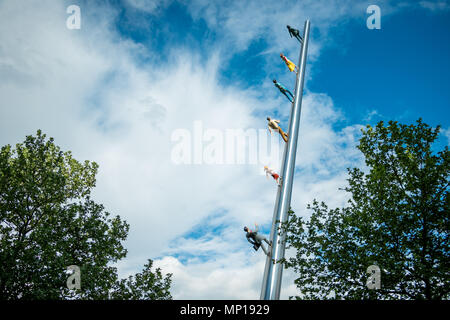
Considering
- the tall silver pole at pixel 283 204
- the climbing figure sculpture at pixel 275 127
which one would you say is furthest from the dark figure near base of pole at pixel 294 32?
the climbing figure sculpture at pixel 275 127

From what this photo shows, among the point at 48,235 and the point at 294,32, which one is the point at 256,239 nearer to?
the point at 294,32

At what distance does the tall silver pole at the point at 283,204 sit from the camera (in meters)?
6.68

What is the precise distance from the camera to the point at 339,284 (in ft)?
41.5

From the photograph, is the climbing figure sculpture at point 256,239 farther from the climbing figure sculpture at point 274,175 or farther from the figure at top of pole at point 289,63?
the figure at top of pole at point 289,63

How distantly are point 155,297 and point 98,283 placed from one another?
3787 mm

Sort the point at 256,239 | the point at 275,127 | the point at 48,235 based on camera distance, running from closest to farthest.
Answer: the point at 256,239, the point at 275,127, the point at 48,235

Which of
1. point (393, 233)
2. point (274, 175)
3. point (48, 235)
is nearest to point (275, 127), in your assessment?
point (274, 175)

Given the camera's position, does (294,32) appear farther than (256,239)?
Yes

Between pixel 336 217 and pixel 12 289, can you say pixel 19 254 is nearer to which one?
pixel 12 289

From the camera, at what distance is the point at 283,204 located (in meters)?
7.93

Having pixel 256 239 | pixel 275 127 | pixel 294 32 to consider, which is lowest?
pixel 256 239

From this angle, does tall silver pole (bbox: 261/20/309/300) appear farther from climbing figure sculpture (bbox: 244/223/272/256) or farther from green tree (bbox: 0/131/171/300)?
green tree (bbox: 0/131/171/300)
